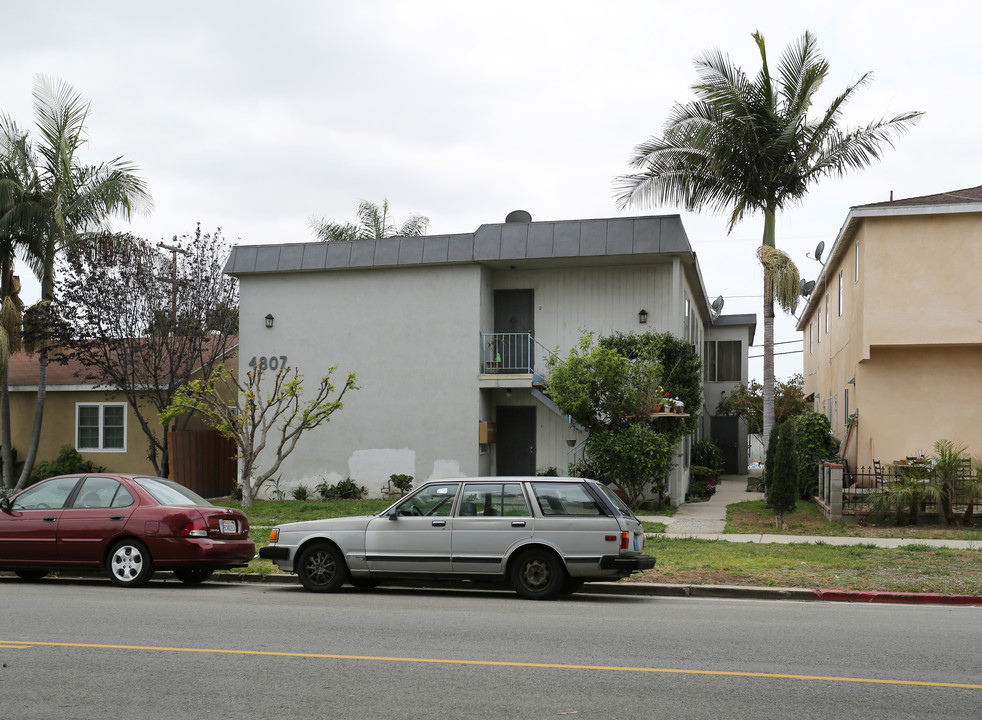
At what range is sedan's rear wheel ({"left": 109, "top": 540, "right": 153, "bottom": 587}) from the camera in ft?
37.7

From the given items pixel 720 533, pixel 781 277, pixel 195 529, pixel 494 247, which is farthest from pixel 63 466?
pixel 781 277

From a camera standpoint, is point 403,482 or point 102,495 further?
point 403,482

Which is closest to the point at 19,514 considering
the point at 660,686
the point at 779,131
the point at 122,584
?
the point at 122,584

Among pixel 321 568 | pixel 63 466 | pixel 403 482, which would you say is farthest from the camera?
pixel 63 466

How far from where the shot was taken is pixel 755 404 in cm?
3350

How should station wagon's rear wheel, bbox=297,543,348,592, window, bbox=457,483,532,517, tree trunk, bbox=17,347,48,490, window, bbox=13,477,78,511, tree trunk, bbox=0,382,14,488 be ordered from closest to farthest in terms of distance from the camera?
window, bbox=457,483,532,517 → station wagon's rear wheel, bbox=297,543,348,592 → window, bbox=13,477,78,511 → tree trunk, bbox=17,347,48,490 → tree trunk, bbox=0,382,14,488

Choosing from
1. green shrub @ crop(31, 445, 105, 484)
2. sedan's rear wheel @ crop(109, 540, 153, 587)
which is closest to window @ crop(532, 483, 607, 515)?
sedan's rear wheel @ crop(109, 540, 153, 587)

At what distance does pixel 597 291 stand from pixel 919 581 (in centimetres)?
1199

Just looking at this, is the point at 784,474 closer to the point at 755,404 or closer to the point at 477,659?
the point at 477,659

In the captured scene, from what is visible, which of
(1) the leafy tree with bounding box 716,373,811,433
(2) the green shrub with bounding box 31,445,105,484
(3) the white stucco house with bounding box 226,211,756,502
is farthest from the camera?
(1) the leafy tree with bounding box 716,373,811,433

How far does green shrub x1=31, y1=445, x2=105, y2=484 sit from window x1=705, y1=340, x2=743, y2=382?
2236 cm

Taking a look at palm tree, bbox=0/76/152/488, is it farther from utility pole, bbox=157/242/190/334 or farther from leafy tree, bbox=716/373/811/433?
leafy tree, bbox=716/373/811/433

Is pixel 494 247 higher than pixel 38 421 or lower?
higher

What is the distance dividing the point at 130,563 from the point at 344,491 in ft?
37.1
